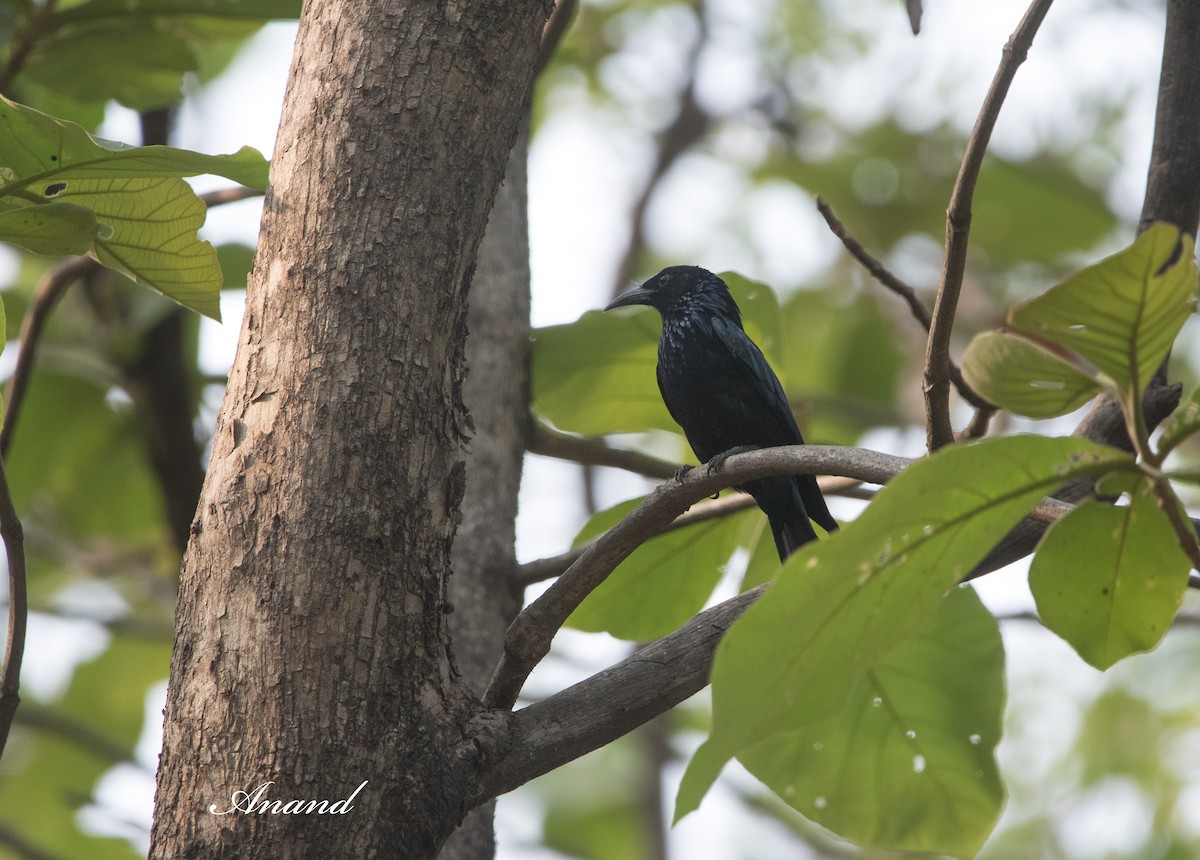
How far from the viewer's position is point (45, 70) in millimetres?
2912

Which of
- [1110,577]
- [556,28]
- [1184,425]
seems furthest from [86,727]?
[1184,425]

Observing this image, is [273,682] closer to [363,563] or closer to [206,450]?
[363,563]

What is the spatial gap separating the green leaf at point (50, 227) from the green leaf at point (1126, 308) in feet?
4.22

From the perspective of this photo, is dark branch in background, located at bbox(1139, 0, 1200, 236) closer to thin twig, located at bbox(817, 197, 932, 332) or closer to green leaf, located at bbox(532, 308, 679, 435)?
thin twig, located at bbox(817, 197, 932, 332)

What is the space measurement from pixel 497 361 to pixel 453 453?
1204 millimetres

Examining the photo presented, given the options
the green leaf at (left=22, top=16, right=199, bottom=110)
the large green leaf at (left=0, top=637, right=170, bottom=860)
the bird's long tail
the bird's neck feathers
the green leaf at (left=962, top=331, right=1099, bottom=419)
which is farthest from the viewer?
the large green leaf at (left=0, top=637, right=170, bottom=860)

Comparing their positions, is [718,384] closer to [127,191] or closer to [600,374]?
[600,374]

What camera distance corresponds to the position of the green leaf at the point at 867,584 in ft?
4.12

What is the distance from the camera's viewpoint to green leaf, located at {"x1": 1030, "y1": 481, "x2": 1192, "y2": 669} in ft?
4.59

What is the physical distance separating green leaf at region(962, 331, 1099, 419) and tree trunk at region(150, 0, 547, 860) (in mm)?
817

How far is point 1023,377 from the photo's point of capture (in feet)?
4.43

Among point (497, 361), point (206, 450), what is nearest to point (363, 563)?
point (497, 361)

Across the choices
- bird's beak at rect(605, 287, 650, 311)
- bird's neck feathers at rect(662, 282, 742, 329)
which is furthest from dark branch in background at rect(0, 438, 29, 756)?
bird's beak at rect(605, 287, 650, 311)

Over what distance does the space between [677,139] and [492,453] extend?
4.10m
